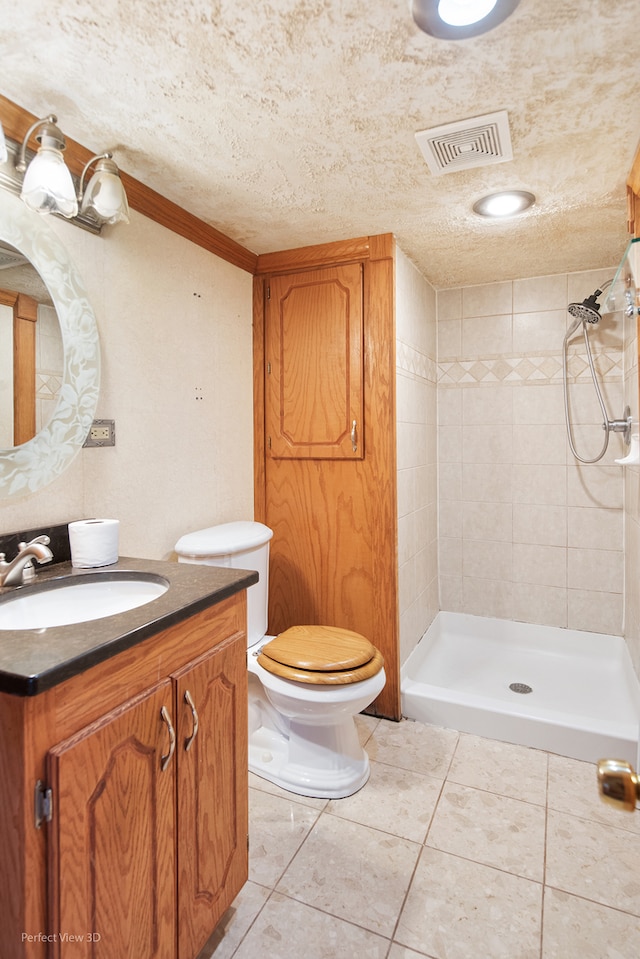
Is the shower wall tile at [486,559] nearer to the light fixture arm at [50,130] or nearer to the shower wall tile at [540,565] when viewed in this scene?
the shower wall tile at [540,565]

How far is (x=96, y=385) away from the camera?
1584mm

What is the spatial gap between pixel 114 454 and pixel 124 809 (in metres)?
1.08

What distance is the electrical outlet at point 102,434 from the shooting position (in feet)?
5.20

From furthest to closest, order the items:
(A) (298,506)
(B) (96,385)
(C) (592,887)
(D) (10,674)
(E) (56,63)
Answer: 1. (A) (298,506)
2. (B) (96,385)
3. (C) (592,887)
4. (E) (56,63)
5. (D) (10,674)

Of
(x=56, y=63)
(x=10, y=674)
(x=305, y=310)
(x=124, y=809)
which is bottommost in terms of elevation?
(x=124, y=809)

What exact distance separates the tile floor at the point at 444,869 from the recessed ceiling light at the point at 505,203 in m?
2.12

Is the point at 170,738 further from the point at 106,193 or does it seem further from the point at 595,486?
the point at 595,486

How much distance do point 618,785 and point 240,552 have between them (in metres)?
1.47

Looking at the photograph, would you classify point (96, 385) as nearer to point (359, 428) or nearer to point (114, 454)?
point (114, 454)

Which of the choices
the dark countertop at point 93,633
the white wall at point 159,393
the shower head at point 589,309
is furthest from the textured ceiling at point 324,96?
the dark countertop at point 93,633

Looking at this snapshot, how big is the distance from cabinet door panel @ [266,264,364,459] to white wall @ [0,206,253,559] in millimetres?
156

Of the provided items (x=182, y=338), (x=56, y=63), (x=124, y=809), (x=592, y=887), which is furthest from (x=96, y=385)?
(x=592, y=887)

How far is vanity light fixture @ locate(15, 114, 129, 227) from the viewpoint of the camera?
128 centimetres

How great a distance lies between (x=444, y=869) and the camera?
1456 millimetres
